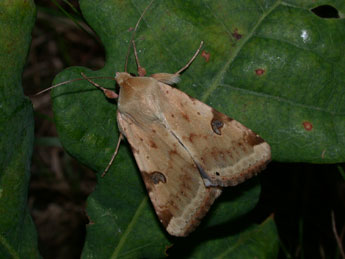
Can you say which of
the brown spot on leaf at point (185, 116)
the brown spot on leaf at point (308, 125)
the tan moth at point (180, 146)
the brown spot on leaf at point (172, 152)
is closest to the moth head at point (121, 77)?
the tan moth at point (180, 146)

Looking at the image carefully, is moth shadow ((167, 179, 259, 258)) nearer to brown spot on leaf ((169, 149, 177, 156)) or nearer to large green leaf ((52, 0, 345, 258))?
large green leaf ((52, 0, 345, 258))

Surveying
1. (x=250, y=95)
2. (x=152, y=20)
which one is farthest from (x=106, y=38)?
(x=250, y=95)

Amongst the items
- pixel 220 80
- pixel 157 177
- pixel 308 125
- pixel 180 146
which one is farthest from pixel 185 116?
pixel 308 125

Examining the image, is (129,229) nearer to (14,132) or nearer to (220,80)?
(14,132)

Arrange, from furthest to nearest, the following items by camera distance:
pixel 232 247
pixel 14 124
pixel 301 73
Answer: pixel 232 247 → pixel 301 73 → pixel 14 124

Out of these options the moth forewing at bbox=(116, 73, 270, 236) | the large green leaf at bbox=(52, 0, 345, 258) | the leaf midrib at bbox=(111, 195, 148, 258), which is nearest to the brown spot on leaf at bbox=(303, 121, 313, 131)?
the large green leaf at bbox=(52, 0, 345, 258)

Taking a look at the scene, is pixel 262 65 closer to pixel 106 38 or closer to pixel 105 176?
pixel 106 38

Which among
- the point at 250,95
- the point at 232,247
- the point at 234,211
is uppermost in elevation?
the point at 250,95
